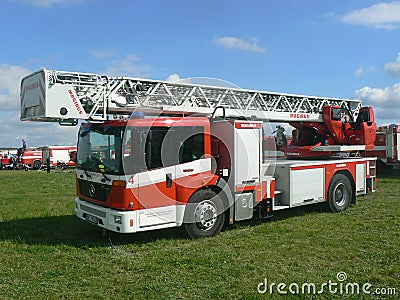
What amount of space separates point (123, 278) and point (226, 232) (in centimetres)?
311

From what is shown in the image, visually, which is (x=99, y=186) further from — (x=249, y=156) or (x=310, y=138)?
(x=310, y=138)

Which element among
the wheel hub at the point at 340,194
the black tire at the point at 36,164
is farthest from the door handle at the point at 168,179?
the black tire at the point at 36,164

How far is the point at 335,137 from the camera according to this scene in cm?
1355

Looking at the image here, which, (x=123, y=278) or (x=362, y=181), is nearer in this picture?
(x=123, y=278)

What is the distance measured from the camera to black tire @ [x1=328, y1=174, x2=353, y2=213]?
406 inches

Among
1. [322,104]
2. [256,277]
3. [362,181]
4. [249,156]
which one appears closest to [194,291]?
[256,277]

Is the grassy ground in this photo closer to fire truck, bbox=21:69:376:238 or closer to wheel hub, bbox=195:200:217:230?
wheel hub, bbox=195:200:217:230

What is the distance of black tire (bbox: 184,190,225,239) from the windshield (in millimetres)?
1567

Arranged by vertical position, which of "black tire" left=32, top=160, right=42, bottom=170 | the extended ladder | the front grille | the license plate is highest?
the extended ladder

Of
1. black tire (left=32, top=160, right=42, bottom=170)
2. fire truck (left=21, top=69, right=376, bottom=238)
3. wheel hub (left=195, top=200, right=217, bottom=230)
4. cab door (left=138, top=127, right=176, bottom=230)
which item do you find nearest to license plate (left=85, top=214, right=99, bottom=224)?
fire truck (left=21, top=69, right=376, bottom=238)

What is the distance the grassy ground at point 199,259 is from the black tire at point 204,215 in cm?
22

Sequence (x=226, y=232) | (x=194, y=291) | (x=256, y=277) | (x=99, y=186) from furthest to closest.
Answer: (x=226, y=232) < (x=99, y=186) < (x=256, y=277) < (x=194, y=291)

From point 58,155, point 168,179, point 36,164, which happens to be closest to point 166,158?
point 168,179

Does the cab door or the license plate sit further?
the license plate
